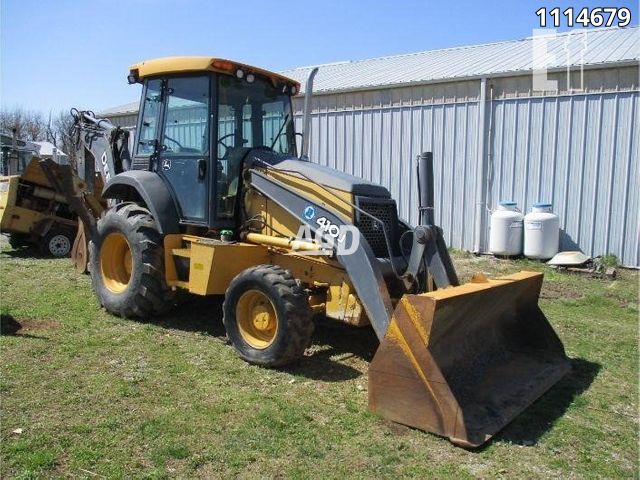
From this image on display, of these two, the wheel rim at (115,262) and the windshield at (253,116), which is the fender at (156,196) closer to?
the wheel rim at (115,262)

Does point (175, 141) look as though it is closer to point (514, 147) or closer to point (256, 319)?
point (256, 319)

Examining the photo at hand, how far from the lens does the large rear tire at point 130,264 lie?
6109 millimetres

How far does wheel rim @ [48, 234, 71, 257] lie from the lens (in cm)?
1109

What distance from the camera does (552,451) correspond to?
3695 mm

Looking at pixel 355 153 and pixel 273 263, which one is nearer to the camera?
pixel 273 263

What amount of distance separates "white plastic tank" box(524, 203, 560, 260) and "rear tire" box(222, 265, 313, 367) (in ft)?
21.9

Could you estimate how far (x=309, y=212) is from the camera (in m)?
5.44

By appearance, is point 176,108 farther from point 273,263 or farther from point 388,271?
point 388,271

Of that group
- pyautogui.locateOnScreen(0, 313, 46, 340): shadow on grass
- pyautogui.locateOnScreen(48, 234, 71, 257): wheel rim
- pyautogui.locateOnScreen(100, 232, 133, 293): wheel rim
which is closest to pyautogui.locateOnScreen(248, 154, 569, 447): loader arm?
pyautogui.locateOnScreen(100, 232, 133, 293): wheel rim

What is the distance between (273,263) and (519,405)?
2679mm

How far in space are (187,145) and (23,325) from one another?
8.48 feet

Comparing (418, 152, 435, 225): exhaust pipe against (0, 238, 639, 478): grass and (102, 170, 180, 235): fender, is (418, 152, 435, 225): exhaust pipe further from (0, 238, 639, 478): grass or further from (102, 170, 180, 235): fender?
(102, 170, 180, 235): fender

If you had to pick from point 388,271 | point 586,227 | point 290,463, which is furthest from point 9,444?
point 586,227

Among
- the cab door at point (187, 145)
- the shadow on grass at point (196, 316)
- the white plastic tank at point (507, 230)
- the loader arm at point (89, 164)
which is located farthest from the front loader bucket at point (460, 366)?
the white plastic tank at point (507, 230)
